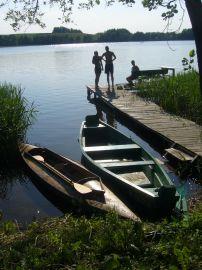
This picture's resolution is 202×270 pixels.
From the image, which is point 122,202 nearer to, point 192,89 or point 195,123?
point 195,123

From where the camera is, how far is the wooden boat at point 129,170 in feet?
25.8

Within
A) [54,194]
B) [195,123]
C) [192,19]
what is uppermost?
[192,19]

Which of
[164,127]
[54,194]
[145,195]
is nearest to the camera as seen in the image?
[145,195]

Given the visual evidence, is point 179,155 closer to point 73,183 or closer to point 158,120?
point 73,183

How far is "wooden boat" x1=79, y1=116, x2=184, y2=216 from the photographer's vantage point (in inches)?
309

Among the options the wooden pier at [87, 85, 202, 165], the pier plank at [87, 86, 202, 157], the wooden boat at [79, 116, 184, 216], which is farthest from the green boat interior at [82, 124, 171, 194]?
the pier plank at [87, 86, 202, 157]

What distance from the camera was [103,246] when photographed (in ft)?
17.0

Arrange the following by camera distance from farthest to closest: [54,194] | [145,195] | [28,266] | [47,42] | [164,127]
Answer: [47,42], [164,127], [54,194], [145,195], [28,266]

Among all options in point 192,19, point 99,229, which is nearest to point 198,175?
point 99,229

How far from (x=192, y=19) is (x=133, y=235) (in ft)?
8.93

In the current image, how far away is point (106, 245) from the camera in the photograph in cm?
520

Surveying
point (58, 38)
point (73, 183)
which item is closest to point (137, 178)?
point (73, 183)

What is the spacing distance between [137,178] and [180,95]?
8.08 meters

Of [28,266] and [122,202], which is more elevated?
[28,266]
